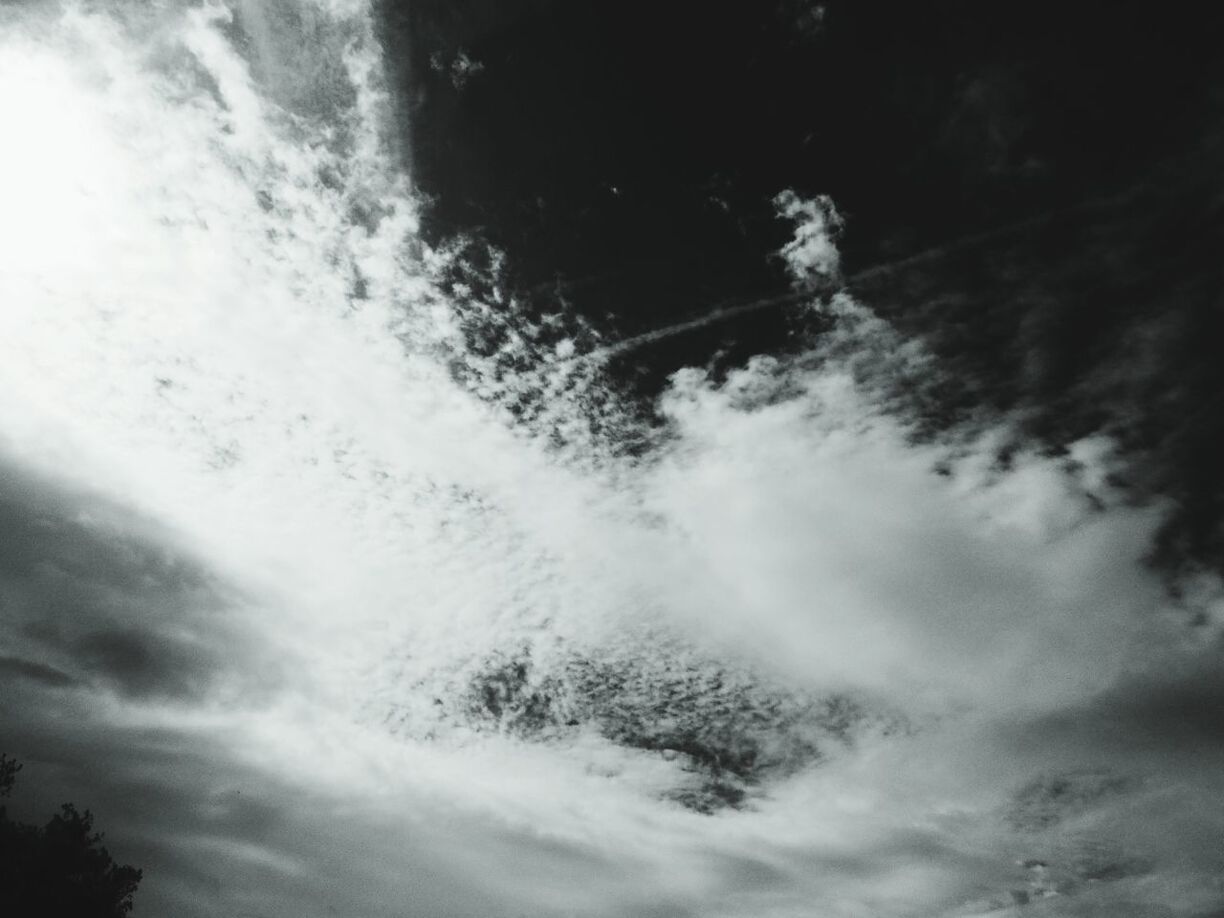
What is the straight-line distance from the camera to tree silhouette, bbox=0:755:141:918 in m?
31.6

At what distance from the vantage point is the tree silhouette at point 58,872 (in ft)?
104

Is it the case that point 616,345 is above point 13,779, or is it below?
above

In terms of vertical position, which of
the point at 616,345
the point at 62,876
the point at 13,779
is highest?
the point at 616,345

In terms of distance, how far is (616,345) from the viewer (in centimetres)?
1912

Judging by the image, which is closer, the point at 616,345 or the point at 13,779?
the point at 616,345

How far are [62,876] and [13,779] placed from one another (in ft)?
21.8

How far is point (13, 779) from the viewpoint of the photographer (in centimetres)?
3164

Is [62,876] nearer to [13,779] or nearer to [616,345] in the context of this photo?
[13,779]

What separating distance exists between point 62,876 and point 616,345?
4208 cm

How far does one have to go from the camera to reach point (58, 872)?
33.6 meters


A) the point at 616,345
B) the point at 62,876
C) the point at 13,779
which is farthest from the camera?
the point at 62,876

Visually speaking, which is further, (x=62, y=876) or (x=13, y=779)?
(x=62, y=876)

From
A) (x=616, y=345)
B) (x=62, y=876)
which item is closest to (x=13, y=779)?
(x=62, y=876)

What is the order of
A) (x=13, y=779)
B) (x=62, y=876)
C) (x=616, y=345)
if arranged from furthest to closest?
(x=62, y=876) < (x=13, y=779) < (x=616, y=345)
